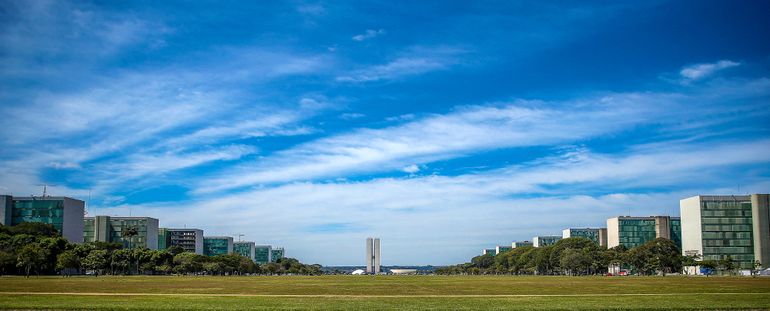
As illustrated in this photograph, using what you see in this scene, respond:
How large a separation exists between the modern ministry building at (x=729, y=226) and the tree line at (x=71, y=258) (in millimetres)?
129488

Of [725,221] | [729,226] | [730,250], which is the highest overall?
[725,221]

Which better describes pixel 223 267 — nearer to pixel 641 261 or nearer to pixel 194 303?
pixel 641 261

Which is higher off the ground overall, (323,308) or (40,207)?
(40,207)

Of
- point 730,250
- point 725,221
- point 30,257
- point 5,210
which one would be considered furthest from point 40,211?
point 730,250

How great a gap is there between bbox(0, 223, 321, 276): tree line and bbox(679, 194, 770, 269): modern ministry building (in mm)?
129488

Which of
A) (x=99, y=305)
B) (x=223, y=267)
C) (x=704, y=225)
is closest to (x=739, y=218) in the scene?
(x=704, y=225)

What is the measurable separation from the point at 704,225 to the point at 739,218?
9116 millimetres

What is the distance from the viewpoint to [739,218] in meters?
168

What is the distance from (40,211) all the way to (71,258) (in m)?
60.4

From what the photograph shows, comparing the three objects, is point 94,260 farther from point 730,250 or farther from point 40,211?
point 730,250

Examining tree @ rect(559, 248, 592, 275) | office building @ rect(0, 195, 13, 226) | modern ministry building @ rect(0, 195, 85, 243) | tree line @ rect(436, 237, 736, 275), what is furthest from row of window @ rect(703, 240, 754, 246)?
office building @ rect(0, 195, 13, 226)

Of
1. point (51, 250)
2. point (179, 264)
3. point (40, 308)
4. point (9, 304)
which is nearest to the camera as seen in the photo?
point (40, 308)

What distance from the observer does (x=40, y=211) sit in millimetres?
164000

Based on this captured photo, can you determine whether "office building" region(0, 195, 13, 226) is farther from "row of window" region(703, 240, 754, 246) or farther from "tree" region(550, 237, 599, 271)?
"row of window" region(703, 240, 754, 246)
